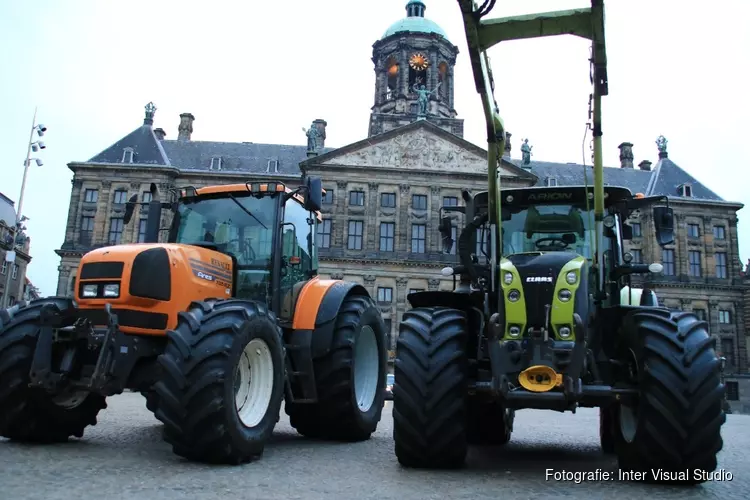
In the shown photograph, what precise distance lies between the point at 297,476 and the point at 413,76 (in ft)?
165

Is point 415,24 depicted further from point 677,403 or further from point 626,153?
point 677,403

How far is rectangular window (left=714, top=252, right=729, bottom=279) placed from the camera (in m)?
51.9

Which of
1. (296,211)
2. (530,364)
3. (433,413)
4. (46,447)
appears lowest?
(46,447)

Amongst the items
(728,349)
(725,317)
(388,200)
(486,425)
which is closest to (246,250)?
(486,425)

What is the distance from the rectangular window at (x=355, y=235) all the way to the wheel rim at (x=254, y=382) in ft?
137

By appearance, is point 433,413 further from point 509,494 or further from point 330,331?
point 330,331

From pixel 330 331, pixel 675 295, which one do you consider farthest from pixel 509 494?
pixel 675 295

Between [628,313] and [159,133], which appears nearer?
[628,313]

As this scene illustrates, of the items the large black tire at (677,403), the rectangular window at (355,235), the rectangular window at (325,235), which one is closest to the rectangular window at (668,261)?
the rectangular window at (355,235)

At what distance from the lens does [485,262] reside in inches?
276

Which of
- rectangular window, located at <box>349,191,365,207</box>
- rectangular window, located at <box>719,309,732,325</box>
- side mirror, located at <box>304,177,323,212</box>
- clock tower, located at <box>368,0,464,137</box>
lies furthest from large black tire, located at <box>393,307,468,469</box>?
rectangular window, located at <box>719,309,732,325</box>

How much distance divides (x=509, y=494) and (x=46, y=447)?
172 inches

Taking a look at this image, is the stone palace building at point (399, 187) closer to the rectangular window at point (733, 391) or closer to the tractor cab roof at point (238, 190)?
the rectangular window at point (733, 391)

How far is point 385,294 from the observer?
47.2 meters
